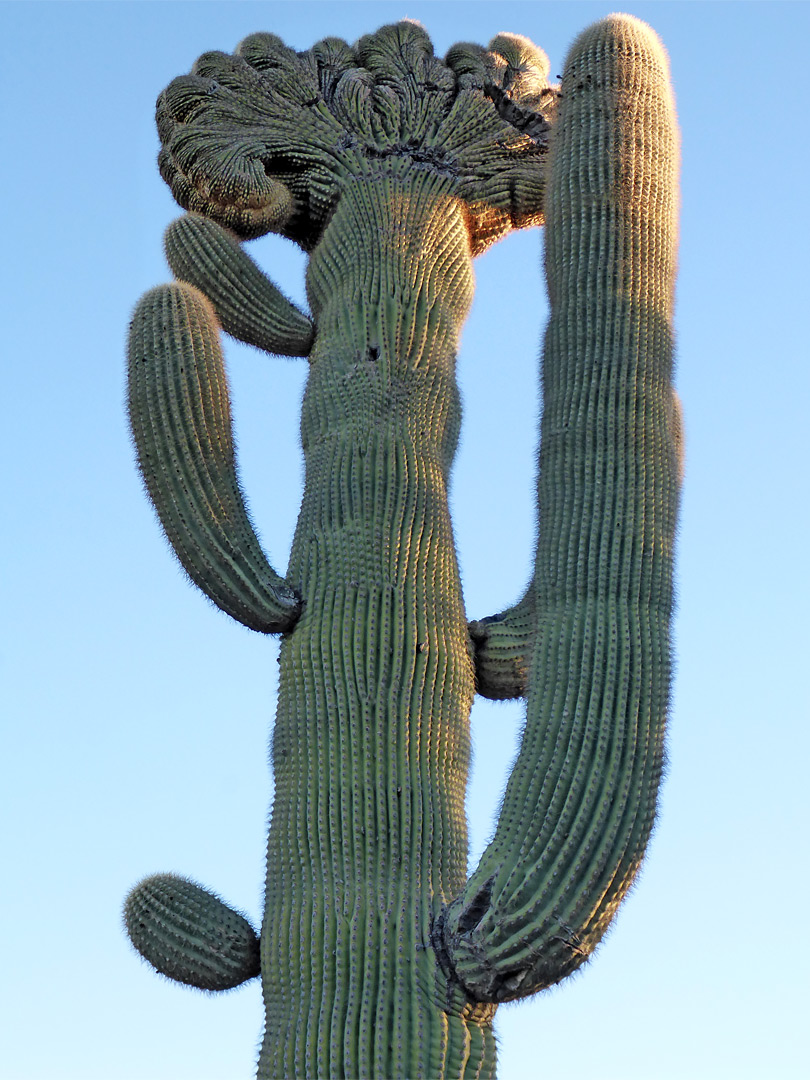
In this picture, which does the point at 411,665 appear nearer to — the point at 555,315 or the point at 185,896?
the point at 185,896

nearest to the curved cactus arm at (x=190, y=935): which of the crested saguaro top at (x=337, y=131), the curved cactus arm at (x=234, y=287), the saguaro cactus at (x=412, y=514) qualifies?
the saguaro cactus at (x=412, y=514)

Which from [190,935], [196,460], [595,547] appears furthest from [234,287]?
[190,935]

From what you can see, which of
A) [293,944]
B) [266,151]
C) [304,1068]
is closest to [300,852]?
[293,944]

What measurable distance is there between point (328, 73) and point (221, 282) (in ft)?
6.68

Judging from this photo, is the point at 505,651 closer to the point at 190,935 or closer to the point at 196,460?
the point at 196,460

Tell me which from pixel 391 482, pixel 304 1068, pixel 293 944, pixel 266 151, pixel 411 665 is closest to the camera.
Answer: pixel 304 1068

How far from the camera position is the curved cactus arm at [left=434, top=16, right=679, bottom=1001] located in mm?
5719

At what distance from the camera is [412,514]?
719cm

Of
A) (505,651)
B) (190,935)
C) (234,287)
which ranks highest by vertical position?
(234,287)

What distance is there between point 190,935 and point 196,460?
2.20 metres

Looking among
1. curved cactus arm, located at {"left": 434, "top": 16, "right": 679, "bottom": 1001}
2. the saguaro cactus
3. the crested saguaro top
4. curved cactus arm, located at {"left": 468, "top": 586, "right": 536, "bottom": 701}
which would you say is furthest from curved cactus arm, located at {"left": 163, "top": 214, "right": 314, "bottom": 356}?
curved cactus arm, located at {"left": 468, "top": 586, "right": 536, "bottom": 701}

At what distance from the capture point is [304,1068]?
570 centimetres

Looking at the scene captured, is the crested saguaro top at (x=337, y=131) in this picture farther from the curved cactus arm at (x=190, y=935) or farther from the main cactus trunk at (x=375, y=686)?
the curved cactus arm at (x=190, y=935)

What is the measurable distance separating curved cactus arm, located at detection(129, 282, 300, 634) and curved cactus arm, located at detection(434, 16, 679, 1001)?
137 cm
